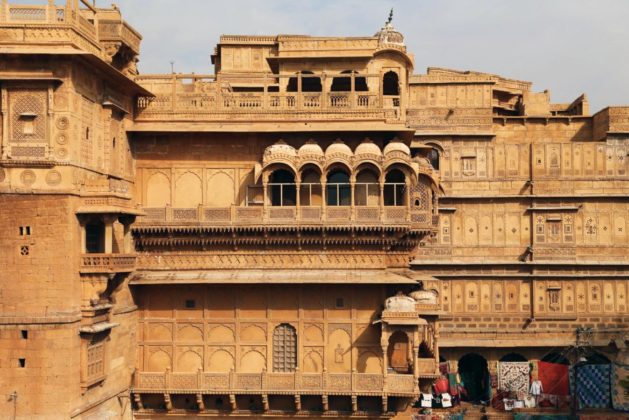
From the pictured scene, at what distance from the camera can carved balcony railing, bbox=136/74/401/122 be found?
68.0ft

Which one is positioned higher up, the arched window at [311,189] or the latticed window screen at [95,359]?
the arched window at [311,189]

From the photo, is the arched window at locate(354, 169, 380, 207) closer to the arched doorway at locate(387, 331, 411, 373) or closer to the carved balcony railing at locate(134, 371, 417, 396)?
the arched doorway at locate(387, 331, 411, 373)

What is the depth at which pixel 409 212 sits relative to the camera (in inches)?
796

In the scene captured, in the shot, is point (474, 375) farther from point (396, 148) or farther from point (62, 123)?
point (62, 123)

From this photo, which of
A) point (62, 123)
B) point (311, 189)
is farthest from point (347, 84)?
point (62, 123)

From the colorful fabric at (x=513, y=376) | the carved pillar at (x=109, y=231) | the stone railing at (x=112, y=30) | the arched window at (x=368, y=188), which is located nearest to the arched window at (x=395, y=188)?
the arched window at (x=368, y=188)

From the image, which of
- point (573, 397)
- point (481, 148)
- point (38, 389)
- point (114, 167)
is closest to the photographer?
point (38, 389)

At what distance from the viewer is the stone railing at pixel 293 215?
1998cm

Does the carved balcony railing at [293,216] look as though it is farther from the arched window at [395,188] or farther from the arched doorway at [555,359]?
the arched doorway at [555,359]

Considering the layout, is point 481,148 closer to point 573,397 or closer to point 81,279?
point 573,397

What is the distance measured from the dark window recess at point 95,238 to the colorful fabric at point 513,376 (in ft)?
79.3

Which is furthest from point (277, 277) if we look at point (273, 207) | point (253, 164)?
point (253, 164)

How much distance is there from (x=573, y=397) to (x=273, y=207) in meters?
22.0

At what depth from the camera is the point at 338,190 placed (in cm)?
2081
